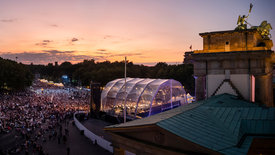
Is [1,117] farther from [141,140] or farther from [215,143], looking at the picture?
[215,143]

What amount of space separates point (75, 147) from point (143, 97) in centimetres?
1314

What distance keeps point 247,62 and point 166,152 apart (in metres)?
11.6

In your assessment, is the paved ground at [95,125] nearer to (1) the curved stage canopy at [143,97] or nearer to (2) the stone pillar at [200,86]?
(1) the curved stage canopy at [143,97]

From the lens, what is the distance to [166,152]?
7469 millimetres

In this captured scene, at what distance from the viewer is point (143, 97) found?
33062 millimetres

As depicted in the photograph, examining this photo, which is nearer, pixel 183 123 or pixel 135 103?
pixel 183 123

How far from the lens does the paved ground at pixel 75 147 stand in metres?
22.2

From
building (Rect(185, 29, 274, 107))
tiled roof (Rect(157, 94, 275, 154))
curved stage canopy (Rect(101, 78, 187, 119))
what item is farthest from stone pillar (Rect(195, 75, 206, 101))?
curved stage canopy (Rect(101, 78, 187, 119))

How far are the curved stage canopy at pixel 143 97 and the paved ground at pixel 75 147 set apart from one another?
8363mm

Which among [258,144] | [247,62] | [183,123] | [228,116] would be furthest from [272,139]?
[247,62]

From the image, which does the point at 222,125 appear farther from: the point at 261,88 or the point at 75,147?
the point at 75,147

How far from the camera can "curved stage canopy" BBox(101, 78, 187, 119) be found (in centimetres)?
3186

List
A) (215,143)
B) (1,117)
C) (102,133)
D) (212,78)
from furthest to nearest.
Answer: (1,117), (102,133), (212,78), (215,143)

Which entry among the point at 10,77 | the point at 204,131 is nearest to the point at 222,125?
the point at 204,131
